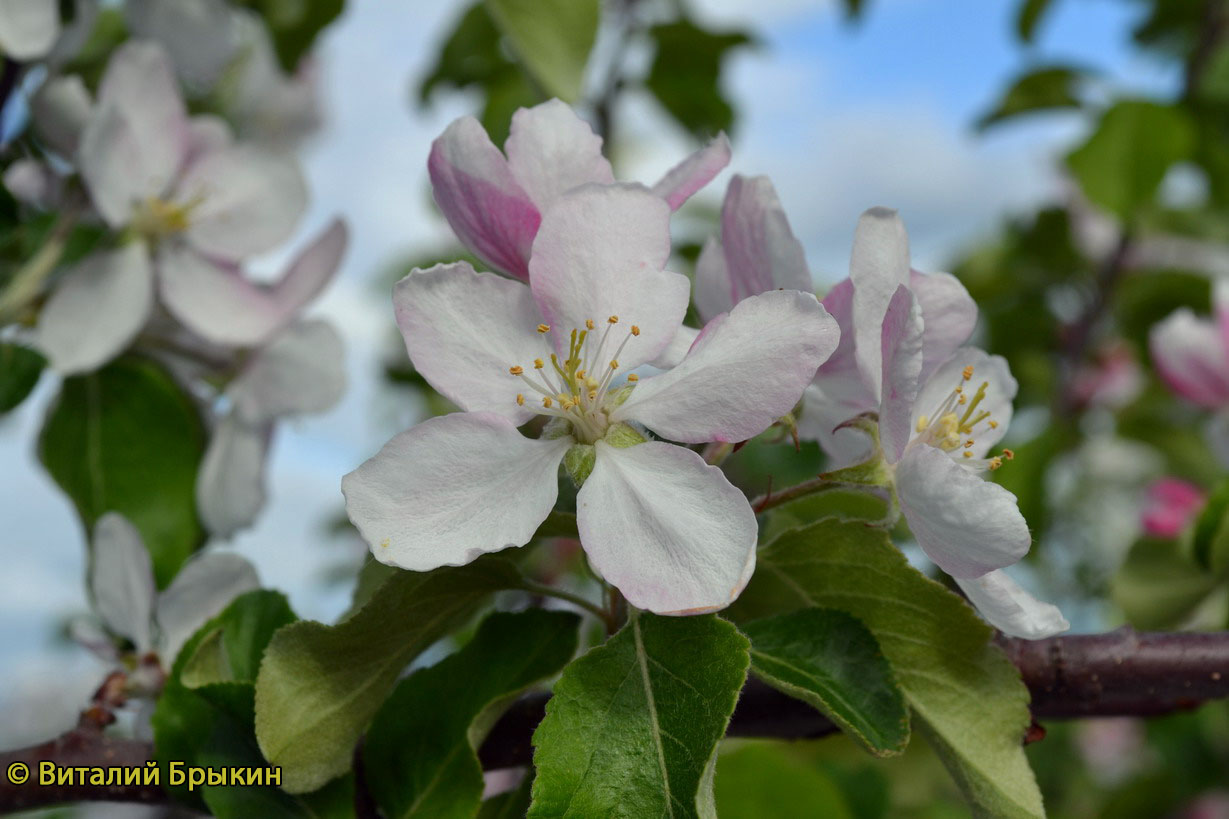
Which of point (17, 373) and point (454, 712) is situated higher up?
point (17, 373)

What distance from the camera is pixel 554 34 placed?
1229mm

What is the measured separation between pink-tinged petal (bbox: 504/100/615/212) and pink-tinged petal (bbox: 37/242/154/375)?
0.60 meters

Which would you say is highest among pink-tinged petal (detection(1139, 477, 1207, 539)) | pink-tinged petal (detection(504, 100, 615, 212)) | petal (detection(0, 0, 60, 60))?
petal (detection(0, 0, 60, 60))

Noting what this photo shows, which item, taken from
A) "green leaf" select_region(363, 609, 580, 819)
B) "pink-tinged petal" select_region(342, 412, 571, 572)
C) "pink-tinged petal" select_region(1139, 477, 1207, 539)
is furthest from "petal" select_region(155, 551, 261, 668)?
"pink-tinged petal" select_region(1139, 477, 1207, 539)

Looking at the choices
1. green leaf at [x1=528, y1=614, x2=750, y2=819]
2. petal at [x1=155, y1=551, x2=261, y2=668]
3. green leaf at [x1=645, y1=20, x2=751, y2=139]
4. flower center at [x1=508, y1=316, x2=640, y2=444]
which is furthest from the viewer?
green leaf at [x1=645, y1=20, x2=751, y2=139]

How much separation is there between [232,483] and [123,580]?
22cm

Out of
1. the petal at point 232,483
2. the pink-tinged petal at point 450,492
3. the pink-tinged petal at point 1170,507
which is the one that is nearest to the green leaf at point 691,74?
the pink-tinged petal at point 1170,507

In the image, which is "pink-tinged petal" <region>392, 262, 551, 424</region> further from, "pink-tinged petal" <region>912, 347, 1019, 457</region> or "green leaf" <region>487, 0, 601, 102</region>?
"green leaf" <region>487, 0, 601, 102</region>

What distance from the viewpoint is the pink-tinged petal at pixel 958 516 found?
556mm

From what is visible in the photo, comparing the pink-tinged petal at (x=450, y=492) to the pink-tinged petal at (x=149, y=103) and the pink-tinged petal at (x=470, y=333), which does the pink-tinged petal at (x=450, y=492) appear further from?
the pink-tinged petal at (x=149, y=103)

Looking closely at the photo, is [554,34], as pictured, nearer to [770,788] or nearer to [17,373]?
[17,373]

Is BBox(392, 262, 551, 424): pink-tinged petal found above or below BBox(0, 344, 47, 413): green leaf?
above

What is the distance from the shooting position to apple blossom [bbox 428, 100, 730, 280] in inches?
24.2

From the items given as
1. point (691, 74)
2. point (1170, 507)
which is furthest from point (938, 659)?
point (691, 74)
